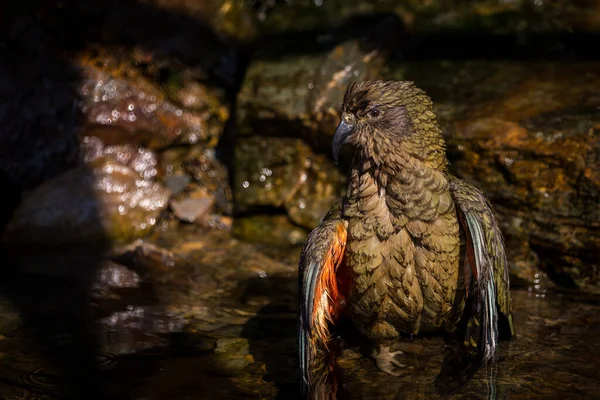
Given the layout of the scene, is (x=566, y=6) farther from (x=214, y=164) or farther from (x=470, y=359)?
(x=470, y=359)

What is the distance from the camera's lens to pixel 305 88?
22.5ft

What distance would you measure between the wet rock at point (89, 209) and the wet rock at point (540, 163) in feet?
9.91

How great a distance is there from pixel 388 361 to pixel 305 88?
3.25 m

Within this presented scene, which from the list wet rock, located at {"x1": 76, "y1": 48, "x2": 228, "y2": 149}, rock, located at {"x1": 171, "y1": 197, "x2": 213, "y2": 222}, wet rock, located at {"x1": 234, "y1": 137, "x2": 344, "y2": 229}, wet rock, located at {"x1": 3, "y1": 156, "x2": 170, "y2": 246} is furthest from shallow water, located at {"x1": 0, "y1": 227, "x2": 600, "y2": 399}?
wet rock, located at {"x1": 76, "y1": 48, "x2": 228, "y2": 149}

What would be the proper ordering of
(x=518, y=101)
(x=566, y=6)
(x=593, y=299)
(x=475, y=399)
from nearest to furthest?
(x=475, y=399)
(x=593, y=299)
(x=518, y=101)
(x=566, y=6)

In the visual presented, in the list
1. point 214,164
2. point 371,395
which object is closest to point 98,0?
point 214,164

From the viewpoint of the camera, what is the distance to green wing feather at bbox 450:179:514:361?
4.14 meters

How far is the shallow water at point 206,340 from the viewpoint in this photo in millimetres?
3984

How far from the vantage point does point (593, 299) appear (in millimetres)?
5223

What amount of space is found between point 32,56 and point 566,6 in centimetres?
549

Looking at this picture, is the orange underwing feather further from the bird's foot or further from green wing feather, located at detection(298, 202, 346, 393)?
the bird's foot

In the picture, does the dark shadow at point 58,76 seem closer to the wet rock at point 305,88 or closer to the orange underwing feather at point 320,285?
the wet rock at point 305,88

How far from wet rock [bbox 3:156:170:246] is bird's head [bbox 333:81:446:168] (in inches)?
121

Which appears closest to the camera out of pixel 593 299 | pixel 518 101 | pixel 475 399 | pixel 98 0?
pixel 475 399
